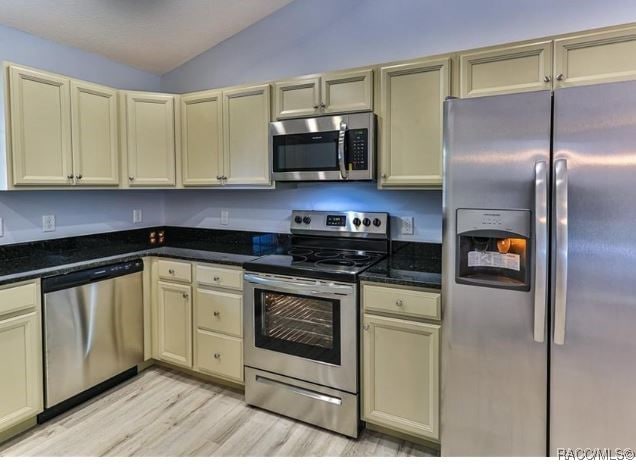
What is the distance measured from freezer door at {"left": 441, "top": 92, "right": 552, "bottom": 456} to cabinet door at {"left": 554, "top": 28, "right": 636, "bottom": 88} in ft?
2.14

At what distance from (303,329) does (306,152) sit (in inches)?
44.4

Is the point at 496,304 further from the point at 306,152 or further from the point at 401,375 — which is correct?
the point at 306,152

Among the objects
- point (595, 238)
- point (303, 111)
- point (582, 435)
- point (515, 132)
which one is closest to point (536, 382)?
point (582, 435)

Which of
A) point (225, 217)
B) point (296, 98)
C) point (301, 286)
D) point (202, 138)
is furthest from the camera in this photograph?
point (225, 217)

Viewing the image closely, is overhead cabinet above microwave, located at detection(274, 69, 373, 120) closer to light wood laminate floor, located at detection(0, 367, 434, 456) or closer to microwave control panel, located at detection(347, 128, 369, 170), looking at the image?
microwave control panel, located at detection(347, 128, 369, 170)

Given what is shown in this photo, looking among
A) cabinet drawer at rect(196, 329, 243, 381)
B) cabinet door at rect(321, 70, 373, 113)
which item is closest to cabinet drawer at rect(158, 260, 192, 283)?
cabinet drawer at rect(196, 329, 243, 381)

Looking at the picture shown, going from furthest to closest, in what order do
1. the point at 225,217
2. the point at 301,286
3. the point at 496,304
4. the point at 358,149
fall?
the point at 225,217 < the point at 358,149 < the point at 301,286 < the point at 496,304

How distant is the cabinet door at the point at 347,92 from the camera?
2.40 metres

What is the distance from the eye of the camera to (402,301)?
2.05m

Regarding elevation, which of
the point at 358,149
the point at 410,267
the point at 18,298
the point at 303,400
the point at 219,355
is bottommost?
the point at 303,400

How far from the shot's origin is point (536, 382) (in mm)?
1546

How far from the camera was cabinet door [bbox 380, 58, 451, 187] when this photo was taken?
222cm

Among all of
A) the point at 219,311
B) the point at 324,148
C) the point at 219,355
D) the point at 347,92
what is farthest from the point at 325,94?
the point at 219,355

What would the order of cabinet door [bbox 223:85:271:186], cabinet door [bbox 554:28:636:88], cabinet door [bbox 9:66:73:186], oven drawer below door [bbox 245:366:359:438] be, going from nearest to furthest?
cabinet door [bbox 554:28:636:88] → oven drawer below door [bbox 245:366:359:438] → cabinet door [bbox 9:66:73:186] → cabinet door [bbox 223:85:271:186]
